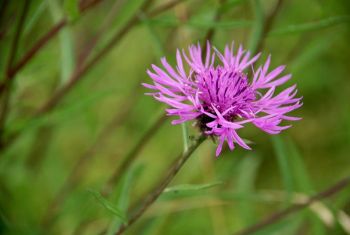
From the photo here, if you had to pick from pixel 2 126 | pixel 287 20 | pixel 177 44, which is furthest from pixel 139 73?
pixel 2 126

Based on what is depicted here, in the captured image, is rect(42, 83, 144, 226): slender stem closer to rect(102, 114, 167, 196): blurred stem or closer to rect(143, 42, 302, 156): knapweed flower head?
rect(102, 114, 167, 196): blurred stem

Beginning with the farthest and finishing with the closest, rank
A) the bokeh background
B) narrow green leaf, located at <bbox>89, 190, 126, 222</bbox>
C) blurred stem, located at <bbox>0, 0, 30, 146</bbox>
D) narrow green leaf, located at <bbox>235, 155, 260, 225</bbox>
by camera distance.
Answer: narrow green leaf, located at <bbox>235, 155, 260, 225</bbox> → the bokeh background → blurred stem, located at <bbox>0, 0, 30, 146</bbox> → narrow green leaf, located at <bbox>89, 190, 126, 222</bbox>

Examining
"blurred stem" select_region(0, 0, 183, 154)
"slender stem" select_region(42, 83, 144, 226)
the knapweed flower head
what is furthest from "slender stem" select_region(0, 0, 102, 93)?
"slender stem" select_region(42, 83, 144, 226)

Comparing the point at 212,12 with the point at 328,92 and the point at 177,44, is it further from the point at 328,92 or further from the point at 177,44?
the point at 328,92

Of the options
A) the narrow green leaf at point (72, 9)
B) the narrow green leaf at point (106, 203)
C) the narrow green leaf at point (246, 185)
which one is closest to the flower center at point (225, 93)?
the narrow green leaf at point (106, 203)

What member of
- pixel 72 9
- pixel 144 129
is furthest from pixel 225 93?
pixel 144 129

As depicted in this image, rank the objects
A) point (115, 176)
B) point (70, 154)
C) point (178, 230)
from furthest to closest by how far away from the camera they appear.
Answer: point (70, 154)
point (178, 230)
point (115, 176)

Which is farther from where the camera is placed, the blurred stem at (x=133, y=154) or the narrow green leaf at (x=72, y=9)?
the blurred stem at (x=133, y=154)

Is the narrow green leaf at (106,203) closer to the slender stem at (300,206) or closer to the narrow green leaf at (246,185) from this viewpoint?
the slender stem at (300,206)

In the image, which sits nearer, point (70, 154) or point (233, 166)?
point (233, 166)
